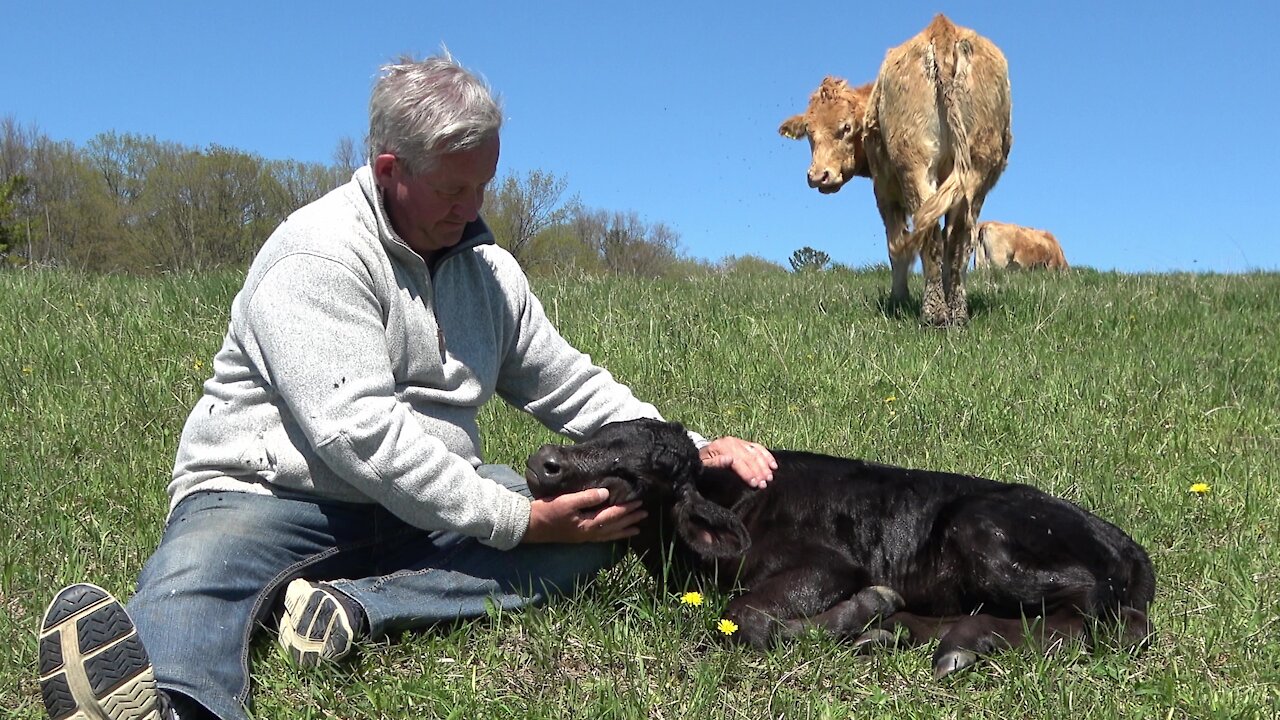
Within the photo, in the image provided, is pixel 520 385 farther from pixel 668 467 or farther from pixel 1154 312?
pixel 1154 312

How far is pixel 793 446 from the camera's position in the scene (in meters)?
5.52

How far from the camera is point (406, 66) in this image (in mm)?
3408

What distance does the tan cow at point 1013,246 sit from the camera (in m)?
22.4

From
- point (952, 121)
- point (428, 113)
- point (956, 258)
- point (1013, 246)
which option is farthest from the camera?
point (1013, 246)

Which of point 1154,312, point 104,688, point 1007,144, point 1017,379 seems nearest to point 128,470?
point 104,688

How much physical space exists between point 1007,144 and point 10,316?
303 inches

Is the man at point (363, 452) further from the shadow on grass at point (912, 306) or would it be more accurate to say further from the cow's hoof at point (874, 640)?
the shadow on grass at point (912, 306)

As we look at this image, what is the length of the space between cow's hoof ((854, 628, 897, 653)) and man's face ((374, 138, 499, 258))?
5.86ft

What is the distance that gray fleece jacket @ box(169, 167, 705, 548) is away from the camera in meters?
3.13

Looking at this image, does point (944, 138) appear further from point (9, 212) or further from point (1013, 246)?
point (9, 212)

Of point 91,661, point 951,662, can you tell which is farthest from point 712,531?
point 91,661

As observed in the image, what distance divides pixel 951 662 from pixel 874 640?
0.25 m

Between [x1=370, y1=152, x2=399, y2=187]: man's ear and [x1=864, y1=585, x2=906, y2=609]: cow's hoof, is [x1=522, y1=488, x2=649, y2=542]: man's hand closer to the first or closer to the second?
[x1=864, y1=585, x2=906, y2=609]: cow's hoof

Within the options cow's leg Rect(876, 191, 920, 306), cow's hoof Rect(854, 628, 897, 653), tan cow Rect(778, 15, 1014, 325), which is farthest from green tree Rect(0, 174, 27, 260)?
cow's hoof Rect(854, 628, 897, 653)
